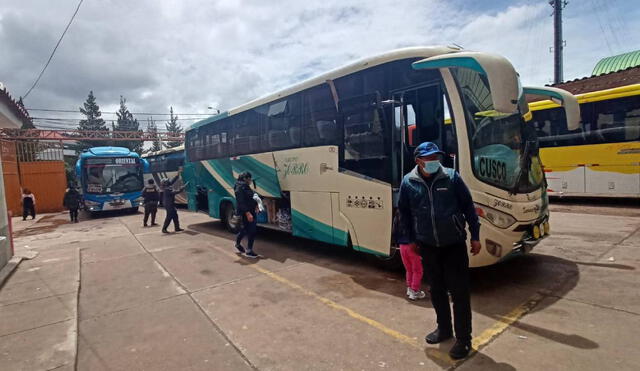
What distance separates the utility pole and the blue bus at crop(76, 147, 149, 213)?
1026 inches

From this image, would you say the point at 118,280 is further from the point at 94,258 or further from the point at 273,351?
the point at 273,351

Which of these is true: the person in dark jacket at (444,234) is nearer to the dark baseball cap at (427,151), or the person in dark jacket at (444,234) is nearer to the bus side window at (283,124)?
the dark baseball cap at (427,151)

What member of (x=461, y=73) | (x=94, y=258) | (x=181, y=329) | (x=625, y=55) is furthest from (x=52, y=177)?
(x=625, y=55)

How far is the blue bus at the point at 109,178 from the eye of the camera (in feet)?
50.9

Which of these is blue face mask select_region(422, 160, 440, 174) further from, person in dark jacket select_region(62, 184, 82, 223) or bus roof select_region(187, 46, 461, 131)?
person in dark jacket select_region(62, 184, 82, 223)

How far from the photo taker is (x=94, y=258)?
7777mm

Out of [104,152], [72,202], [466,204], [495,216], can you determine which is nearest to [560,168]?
[495,216]

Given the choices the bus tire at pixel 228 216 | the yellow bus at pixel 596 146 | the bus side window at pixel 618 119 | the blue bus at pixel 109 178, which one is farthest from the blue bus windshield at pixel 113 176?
the bus side window at pixel 618 119

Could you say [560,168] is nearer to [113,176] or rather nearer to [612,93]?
[612,93]

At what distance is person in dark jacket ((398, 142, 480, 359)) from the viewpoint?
3039 mm

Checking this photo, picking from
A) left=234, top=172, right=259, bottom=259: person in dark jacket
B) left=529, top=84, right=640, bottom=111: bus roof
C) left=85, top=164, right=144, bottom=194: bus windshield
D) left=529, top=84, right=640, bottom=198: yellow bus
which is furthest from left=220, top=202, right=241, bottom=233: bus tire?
left=529, top=84, right=640, bottom=111: bus roof

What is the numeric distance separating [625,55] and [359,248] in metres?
25.3

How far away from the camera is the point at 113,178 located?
16016 mm

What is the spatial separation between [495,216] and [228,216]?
750cm
